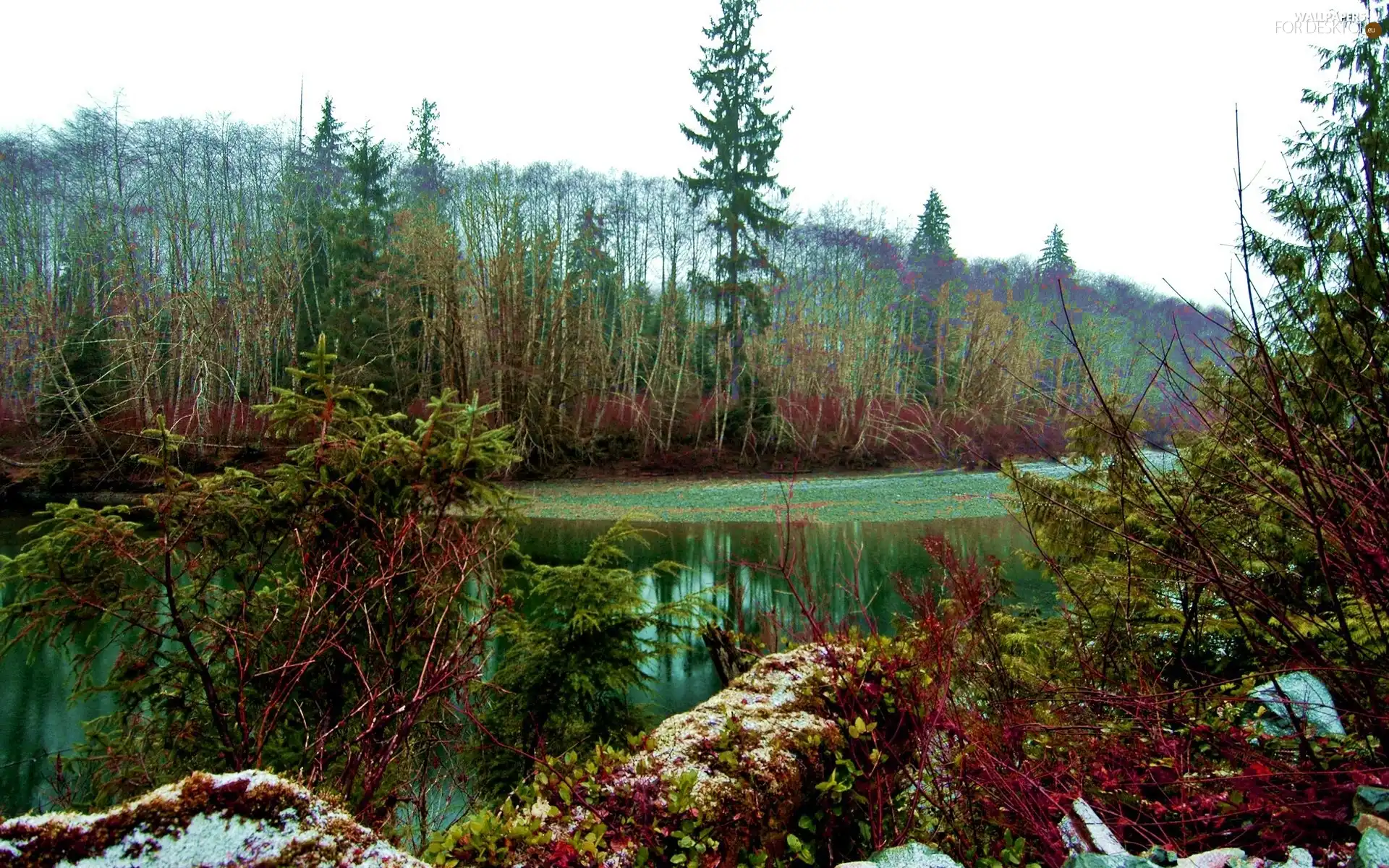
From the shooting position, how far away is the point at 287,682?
3.55 meters

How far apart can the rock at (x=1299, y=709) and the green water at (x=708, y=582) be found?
1609 mm

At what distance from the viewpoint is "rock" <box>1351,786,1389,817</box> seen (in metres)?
1.69

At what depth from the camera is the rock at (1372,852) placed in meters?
1.43

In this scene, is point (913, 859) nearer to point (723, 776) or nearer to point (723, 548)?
point (723, 776)

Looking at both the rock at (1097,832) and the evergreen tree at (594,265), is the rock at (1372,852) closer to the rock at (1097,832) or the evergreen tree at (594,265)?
the rock at (1097,832)

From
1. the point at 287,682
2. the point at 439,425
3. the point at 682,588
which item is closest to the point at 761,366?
the point at 682,588

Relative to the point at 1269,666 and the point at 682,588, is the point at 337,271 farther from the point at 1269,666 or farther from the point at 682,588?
the point at 1269,666

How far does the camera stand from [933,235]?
1581 inches

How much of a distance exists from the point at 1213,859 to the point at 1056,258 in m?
49.0

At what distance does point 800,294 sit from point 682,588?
19.8m

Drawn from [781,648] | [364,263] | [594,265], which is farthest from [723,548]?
[364,263]

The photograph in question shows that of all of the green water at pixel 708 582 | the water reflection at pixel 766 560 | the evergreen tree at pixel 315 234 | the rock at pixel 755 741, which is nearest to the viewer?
the rock at pixel 755 741

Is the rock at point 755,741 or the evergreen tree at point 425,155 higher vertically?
the evergreen tree at point 425,155

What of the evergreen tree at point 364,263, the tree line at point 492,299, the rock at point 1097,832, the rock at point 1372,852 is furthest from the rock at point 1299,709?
the evergreen tree at point 364,263
